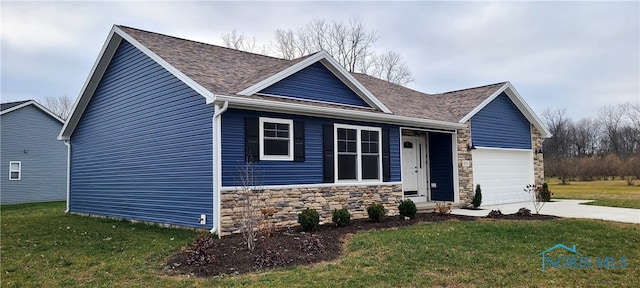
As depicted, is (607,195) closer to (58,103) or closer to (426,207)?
(426,207)

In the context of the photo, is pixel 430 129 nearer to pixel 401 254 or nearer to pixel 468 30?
pixel 468 30

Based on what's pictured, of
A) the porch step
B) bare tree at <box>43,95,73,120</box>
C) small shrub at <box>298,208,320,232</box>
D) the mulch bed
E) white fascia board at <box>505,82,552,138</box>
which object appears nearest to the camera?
the mulch bed

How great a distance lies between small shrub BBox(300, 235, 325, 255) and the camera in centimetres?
698

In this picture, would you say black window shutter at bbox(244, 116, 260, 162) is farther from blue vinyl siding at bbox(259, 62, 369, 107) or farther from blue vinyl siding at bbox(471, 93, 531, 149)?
blue vinyl siding at bbox(471, 93, 531, 149)

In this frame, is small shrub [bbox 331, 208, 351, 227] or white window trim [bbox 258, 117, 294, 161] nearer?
white window trim [bbox 258, 117, 294, 161]

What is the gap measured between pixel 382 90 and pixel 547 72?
14.1 meters

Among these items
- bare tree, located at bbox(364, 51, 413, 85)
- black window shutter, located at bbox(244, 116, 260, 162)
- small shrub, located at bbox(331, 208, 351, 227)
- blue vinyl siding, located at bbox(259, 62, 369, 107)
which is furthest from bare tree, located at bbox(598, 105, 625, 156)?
black window shutter, located at bbox(244, 116, 260, 162)

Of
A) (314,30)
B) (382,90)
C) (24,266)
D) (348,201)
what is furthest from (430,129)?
(314,30)

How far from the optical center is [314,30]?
31.4 meters

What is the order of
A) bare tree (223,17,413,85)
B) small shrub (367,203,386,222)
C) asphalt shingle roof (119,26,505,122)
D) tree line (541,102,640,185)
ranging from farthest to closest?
tree line (541,102,640,185), bare tree (223,17,413,85), small shrub (367,203,386,222), asphalt shingle roof (119,26,505,122)

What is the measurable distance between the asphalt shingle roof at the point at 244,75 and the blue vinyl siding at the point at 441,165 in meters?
0.81

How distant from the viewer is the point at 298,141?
996 cm

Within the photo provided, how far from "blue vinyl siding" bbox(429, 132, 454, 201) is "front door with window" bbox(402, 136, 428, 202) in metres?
0.26

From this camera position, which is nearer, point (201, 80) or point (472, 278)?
point (472, 278)
